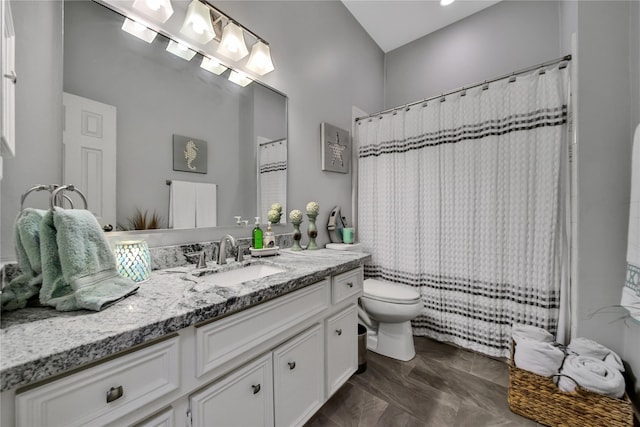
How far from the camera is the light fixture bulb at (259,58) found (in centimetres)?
154

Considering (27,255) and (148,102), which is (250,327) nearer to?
(27,255)

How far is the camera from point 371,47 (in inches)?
106

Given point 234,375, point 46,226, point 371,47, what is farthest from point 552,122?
point 46,226

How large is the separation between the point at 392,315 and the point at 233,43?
200 centimetres

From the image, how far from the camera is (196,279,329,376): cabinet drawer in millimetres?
750

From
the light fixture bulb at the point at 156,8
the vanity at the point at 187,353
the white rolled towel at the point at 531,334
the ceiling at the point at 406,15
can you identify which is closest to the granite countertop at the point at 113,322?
the vanity at the point at 187,353

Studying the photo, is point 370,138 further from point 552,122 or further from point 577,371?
point 577,371

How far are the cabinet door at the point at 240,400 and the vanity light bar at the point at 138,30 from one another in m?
1.48

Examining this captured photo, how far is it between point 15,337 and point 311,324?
0.92m

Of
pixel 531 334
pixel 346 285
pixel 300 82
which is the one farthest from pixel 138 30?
pixel 531 334

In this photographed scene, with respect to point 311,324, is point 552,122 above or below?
above

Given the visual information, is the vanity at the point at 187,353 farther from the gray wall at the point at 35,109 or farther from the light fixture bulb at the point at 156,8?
the light fixture bulb at the point at 156,8

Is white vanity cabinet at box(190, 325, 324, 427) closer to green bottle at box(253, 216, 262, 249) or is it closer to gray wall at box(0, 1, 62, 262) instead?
green bottle at box(253, 216, 262, 249)

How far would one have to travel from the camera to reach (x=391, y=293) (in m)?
1.82
